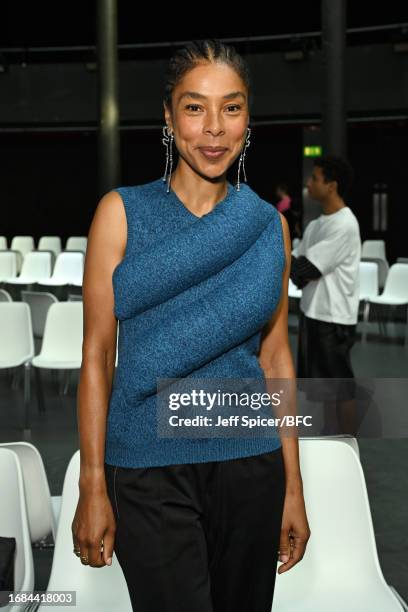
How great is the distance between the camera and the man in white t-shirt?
5297mm

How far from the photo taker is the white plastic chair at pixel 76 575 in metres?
2.53

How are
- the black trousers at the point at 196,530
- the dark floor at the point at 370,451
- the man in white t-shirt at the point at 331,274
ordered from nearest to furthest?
1. the black trousers at the point at 196,530
2. the dark floor at the point at 370,451
3. the man in white t-shirt at the point at 331,274

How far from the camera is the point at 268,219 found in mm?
1757

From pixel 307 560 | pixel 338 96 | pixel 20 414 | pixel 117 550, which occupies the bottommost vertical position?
pixel 20 414

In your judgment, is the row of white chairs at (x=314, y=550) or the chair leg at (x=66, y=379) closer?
the row of white chairs at (x=314, y=550)

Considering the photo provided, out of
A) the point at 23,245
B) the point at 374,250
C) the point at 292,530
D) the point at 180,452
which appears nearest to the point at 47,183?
the point at 23,245

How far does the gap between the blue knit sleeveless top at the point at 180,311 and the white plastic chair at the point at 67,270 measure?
9.66 meters

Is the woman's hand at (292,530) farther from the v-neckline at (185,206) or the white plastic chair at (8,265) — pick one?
the white plastic chair at (8,265)

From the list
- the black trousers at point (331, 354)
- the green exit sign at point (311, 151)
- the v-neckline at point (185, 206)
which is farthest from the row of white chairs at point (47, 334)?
the green exit sign at point (311, 151)

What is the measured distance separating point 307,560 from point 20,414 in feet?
14.1

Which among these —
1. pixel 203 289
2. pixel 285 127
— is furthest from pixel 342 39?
pixel 203 289

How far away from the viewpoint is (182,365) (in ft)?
5.32

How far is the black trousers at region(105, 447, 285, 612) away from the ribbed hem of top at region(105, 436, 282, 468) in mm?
11

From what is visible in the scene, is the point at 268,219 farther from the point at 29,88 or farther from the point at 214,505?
the point at 29,88
